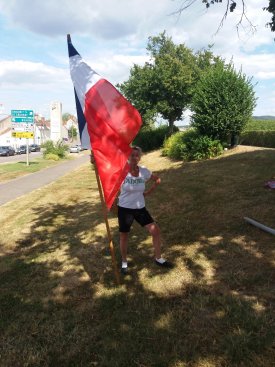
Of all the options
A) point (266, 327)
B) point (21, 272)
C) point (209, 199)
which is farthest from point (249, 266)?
point (209, 199)

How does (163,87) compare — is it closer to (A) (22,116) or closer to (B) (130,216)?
(A) (22,116)

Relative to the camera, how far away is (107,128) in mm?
5195

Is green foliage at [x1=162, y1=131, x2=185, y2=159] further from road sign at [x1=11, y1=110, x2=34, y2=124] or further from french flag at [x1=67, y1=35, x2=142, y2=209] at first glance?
road sign at [x1=11, y1=110, x2=34, y2=124]

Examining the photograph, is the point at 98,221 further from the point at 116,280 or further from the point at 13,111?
the point at 13,111

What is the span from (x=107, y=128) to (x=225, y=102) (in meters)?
13.7

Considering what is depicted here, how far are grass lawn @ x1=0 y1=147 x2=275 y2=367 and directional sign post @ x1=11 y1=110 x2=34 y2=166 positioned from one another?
2605cm

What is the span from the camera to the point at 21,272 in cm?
613

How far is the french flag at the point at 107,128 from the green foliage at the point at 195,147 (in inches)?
510

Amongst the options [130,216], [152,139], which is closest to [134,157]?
[130,216]

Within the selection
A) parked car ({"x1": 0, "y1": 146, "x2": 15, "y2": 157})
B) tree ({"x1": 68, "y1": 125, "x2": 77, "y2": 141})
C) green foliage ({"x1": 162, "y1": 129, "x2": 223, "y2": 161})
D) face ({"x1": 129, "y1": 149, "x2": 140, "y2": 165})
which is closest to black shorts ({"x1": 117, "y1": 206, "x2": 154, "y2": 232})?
face ({"x1": 129, "y1": 149, "x2": 140, "y2": 165})

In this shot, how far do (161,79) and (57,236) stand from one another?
90.8 feet

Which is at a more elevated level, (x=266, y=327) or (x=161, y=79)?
(x=161, y=79)

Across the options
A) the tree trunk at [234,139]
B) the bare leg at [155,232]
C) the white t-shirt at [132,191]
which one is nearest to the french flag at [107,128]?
the white t-shirt at [132,191]

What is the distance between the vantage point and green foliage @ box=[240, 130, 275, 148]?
66.4 ft
